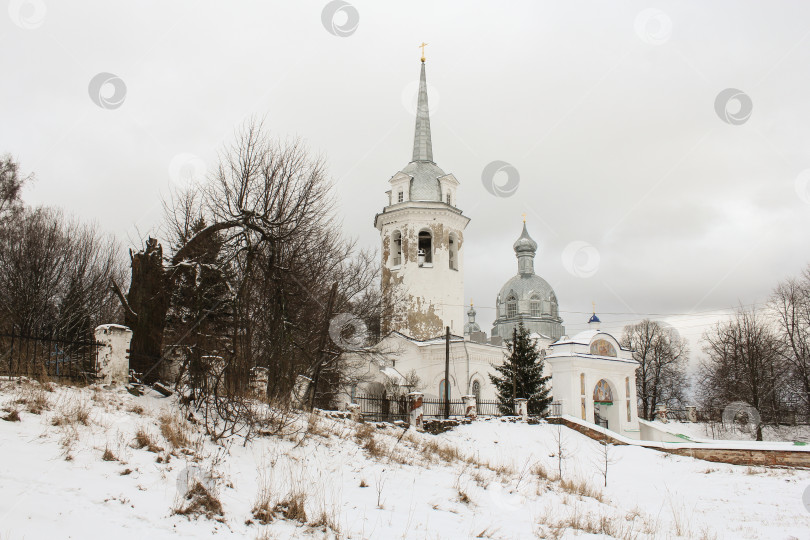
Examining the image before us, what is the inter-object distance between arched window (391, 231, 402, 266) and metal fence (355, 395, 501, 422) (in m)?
9.10

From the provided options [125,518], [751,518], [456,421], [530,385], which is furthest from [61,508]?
[530,385]

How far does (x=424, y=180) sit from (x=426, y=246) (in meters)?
4.07

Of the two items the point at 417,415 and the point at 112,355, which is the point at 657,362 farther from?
the point at 112,355

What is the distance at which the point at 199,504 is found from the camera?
679 cm

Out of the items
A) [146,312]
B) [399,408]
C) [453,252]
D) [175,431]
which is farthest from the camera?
[453,252]

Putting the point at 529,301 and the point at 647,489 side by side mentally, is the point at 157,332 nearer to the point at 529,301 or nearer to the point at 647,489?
the point at 647,489

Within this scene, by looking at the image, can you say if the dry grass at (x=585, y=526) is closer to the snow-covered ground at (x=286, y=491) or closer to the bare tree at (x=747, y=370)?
the snow-covered ground at (x=286, y=491)

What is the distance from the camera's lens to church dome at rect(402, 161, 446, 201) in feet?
116

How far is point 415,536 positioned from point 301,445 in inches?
163

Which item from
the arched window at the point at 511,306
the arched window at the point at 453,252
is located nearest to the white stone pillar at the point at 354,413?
the arched window at the point at 453,252

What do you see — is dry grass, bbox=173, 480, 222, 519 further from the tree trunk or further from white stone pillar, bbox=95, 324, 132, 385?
the tree trunk

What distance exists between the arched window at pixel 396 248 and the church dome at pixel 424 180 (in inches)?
95.5

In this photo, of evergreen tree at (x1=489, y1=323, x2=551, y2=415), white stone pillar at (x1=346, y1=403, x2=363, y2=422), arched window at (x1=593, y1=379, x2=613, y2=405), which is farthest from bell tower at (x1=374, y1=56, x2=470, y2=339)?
white stone pillar at (x1=346, y1=403, x2=363, y2=422)

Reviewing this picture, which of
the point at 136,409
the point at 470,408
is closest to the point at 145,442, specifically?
the point at 136,409
